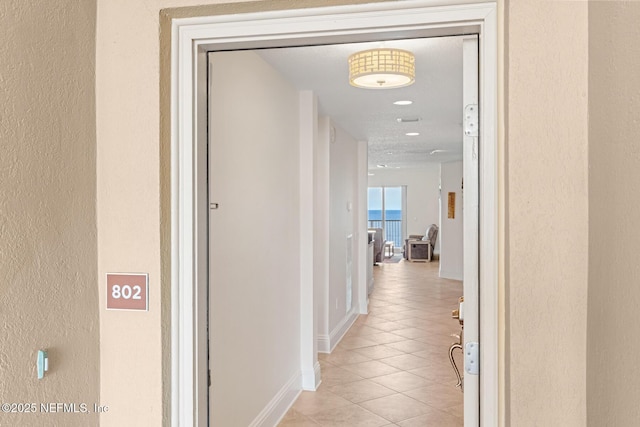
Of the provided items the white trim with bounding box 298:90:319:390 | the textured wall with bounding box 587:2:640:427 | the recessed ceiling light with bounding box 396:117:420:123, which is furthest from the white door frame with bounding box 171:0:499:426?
the recessed ceiling light with bounding box 396:117:420:123

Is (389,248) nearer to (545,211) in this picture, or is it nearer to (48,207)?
(545,211)

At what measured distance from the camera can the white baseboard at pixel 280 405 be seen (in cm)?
323

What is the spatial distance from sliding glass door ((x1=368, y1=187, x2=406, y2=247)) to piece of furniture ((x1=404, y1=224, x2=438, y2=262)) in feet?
4.40

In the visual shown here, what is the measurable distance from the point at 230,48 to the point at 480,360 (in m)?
1.14

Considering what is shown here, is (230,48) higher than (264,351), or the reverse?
(230,48)

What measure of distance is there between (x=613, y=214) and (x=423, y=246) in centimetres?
1244

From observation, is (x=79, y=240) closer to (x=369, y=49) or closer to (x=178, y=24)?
(x=178, y=24)

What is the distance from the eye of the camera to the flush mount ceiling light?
9.07ft

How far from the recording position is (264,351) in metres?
3.26

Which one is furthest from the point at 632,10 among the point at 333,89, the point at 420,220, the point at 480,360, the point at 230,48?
the point at 420,220

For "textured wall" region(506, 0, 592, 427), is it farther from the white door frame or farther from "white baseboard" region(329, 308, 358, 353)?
"white baseboard" region(329, 308, 358, 353)

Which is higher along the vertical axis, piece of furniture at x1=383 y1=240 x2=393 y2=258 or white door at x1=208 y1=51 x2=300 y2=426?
white door at x1=208 y1=51 x2=300 y2=426

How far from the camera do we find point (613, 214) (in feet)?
3.53

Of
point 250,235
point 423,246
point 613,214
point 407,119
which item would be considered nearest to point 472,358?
point 613,214
